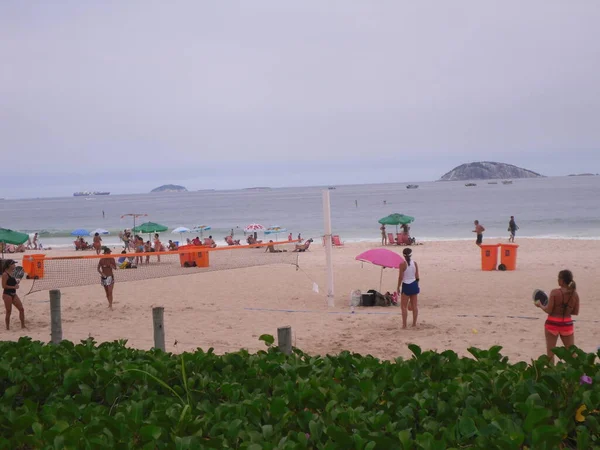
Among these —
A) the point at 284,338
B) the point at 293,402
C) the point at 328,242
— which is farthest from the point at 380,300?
the point at 293,402

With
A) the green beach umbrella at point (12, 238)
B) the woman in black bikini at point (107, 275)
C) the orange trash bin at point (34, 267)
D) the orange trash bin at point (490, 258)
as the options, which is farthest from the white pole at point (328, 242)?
the green beach umbrella at point (12, 238)

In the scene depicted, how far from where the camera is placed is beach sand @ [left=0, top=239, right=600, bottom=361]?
10055 mm

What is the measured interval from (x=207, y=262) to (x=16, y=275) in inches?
341

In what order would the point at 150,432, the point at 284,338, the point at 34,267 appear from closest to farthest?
the point at 150,432 < the point at 284,338 < the point at 34,267

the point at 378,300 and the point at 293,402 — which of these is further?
the point at 378,300

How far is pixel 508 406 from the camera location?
350 centimetres

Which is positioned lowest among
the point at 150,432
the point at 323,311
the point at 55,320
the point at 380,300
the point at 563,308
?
the point at 323,311

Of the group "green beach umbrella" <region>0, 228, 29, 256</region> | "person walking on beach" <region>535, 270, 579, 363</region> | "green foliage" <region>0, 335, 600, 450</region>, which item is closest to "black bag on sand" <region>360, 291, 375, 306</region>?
"person walking on beach" <region>535, 270, 579, 363</region>

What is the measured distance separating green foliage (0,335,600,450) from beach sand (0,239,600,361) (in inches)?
58.3

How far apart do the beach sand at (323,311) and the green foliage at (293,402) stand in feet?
4.86

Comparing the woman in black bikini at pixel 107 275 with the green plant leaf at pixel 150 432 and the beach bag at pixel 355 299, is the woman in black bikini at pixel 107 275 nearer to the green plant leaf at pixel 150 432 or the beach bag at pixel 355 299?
the beach bag at pixel 355 299

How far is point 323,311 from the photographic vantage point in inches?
509

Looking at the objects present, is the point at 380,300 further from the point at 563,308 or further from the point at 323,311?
the point at 563,308

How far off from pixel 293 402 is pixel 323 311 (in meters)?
9.37
